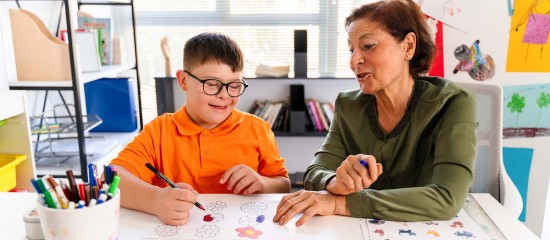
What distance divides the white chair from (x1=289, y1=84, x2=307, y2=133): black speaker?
1571 millimetres

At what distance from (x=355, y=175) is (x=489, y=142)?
2.48ft

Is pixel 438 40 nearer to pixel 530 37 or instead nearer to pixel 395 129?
pixel 530 37

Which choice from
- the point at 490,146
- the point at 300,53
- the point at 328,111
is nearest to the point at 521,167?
the point at 490,146

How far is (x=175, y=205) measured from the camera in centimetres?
98

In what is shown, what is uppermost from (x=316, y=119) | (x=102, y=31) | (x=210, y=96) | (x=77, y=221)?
(x=102, y=31)

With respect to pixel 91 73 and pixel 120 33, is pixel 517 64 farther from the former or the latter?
pixel 120 33

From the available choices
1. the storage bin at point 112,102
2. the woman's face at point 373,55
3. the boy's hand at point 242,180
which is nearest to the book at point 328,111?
the storage bin at point 112,102

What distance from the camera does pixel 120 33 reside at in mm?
3498

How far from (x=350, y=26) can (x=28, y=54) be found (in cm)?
166

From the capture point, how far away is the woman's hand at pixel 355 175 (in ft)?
3.22

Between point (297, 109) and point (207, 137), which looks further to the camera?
point (297, 109)

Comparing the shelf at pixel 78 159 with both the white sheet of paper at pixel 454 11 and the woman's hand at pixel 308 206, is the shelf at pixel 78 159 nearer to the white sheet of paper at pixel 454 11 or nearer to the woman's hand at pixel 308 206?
the woman's hand at pixel 308 206

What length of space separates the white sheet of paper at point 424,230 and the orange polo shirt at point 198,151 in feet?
1.39

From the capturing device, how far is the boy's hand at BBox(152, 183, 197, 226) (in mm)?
966
